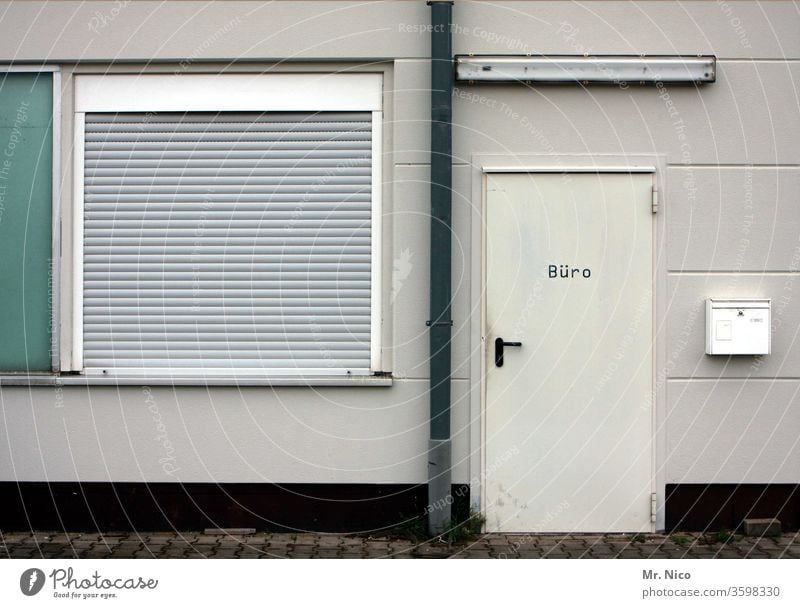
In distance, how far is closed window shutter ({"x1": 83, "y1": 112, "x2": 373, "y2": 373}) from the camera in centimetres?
858

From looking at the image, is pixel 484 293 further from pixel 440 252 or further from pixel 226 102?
pixel 226 102

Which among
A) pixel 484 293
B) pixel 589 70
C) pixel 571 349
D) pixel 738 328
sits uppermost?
pixel 589 70

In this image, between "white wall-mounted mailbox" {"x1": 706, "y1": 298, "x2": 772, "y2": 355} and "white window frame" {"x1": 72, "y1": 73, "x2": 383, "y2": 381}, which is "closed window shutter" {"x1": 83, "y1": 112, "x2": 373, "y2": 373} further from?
"white wall-mounted mailbox" {"x1": 706, "y1": 298, "x2": 772, "y2": 355}

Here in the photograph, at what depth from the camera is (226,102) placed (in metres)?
8.59

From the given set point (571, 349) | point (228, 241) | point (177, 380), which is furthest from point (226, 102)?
point (571, 349)

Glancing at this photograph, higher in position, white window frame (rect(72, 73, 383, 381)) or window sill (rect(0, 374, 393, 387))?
white window frame (rect(72, 73, 383, 381))

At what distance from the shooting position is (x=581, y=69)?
838 centimetres

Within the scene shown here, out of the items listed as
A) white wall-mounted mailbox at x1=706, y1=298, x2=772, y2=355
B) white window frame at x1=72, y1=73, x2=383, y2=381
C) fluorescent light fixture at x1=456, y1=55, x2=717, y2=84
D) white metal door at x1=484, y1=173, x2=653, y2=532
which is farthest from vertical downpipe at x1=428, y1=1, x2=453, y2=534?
white wall-mounted mailbox at x1=706, y1=298, x2=772, y2=355

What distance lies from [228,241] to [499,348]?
2120 millimetres

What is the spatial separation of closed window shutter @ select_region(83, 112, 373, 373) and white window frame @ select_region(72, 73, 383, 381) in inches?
2.2

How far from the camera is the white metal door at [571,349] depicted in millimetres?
8430

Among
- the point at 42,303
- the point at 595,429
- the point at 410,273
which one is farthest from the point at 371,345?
the point at 42,303

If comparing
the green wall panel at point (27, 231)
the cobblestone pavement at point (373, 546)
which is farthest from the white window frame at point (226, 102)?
the cobblestone pavement at point (373, 546)
